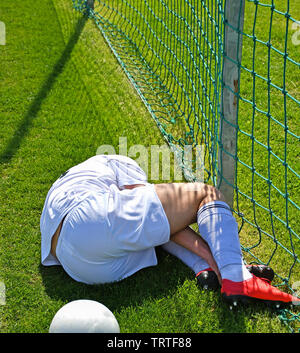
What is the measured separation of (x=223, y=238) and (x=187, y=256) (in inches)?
13.7

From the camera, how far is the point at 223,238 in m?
2.74

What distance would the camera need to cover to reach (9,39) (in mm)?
6051

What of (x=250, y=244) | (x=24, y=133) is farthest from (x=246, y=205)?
(x=24, y=133)

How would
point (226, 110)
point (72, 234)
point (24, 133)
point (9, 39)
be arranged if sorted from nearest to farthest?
point (72, 234) → point (226, 110) → point (24, 133) → point (9, 39)

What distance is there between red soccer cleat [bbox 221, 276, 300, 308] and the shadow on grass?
2.33 meters

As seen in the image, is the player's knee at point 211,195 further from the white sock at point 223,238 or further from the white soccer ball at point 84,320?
the white soccer ball at point 84,320

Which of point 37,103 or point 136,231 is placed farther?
point 37,103

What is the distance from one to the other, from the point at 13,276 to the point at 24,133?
1.77m

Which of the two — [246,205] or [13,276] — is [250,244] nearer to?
[246,205]

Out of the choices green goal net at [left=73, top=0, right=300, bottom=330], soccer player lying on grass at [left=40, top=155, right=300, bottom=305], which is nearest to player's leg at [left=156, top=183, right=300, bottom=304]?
soccer player lying on grass at [left=40, top=155, right=300, bottom=305]

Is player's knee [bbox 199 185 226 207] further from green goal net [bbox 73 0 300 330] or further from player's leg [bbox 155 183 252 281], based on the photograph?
green goal net [bbox 73 0 300 330]

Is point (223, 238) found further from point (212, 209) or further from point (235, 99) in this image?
point (235, 99)

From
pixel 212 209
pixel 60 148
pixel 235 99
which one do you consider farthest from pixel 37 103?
pixel 212 209
